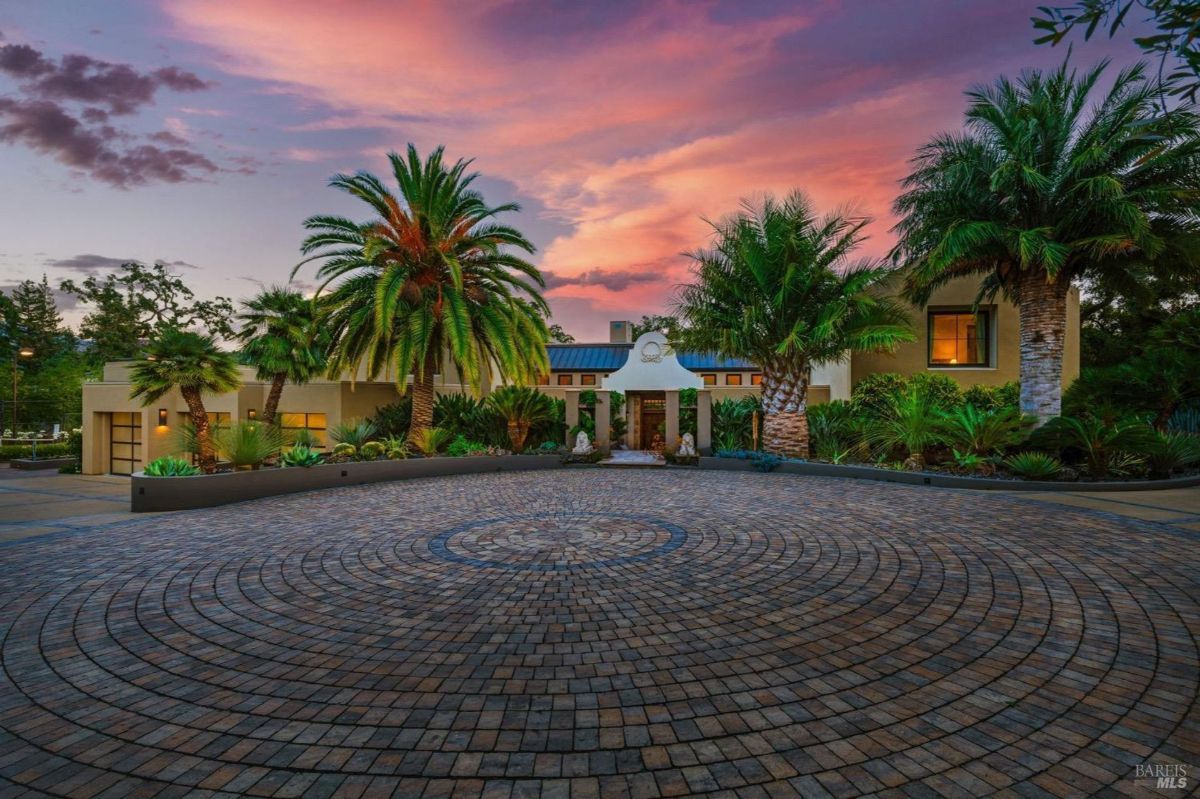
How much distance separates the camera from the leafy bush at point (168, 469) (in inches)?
371

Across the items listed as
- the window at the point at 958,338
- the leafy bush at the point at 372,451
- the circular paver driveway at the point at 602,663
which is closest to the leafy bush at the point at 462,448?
the leafy bush at the point at 372,451

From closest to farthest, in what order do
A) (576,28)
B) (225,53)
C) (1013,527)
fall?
(1013,527), (225,53), (576,28)

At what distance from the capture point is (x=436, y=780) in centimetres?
239

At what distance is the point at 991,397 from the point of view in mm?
14586

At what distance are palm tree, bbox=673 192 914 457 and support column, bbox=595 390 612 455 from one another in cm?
357

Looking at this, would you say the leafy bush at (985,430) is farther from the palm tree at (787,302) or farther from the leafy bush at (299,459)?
the leafy bush at (299,459)

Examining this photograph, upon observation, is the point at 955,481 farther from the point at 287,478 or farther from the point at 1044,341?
the point at 287,478

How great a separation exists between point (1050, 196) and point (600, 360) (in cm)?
1774

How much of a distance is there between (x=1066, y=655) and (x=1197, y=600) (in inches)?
90.9

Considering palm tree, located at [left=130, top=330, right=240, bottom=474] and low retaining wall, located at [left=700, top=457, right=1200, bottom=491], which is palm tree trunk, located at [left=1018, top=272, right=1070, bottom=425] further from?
palm tree, located at [left=130, top=330, right=240, bottom=474]

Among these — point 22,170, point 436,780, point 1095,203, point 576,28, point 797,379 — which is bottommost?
point 436,780

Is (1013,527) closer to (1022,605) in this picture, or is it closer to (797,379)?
(1022,605)

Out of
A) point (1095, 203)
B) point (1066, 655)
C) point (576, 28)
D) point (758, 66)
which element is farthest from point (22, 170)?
point (1095, 203)

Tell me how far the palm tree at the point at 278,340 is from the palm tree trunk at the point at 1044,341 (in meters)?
21.4
